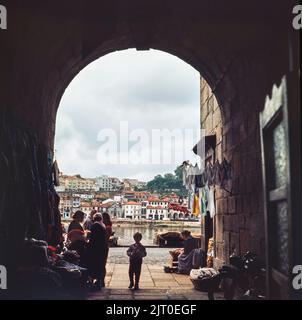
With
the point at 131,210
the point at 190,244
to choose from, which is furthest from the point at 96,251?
the point at 131,210

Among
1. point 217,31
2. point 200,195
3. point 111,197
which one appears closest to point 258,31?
point 217,31

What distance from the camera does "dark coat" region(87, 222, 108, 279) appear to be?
7.09m

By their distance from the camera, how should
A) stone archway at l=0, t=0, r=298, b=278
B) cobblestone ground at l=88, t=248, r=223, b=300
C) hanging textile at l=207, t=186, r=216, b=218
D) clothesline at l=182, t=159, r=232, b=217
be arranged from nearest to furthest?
stone archway at l=0, t=0, r=298, b=278, cobblestone ground at l=88, t=248, r=223, b=300, clothesline at l=182, t=159, r=232, b=217, hanging textile at l=207, t=186, r=216, b=218

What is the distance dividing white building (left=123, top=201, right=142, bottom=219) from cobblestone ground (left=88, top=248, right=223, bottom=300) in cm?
8510

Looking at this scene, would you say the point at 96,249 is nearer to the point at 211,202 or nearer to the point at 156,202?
the point at 211,202

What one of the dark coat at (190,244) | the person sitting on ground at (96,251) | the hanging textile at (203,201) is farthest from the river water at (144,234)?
the person sitting on ground at (96,251)

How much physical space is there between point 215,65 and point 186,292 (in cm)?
411

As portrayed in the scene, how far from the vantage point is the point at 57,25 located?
6.60 metres

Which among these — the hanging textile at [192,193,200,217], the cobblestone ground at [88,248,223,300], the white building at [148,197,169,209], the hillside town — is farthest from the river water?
the white building at [148,197,169,209]

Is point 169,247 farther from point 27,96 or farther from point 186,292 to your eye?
point 27,96

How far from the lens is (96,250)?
710 cm

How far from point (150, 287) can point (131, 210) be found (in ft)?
293

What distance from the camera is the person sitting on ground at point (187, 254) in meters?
9.11

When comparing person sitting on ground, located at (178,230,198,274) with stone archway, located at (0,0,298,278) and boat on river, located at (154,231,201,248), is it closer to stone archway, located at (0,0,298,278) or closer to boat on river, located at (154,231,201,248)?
stone archway, located at (0,0,298,278)
